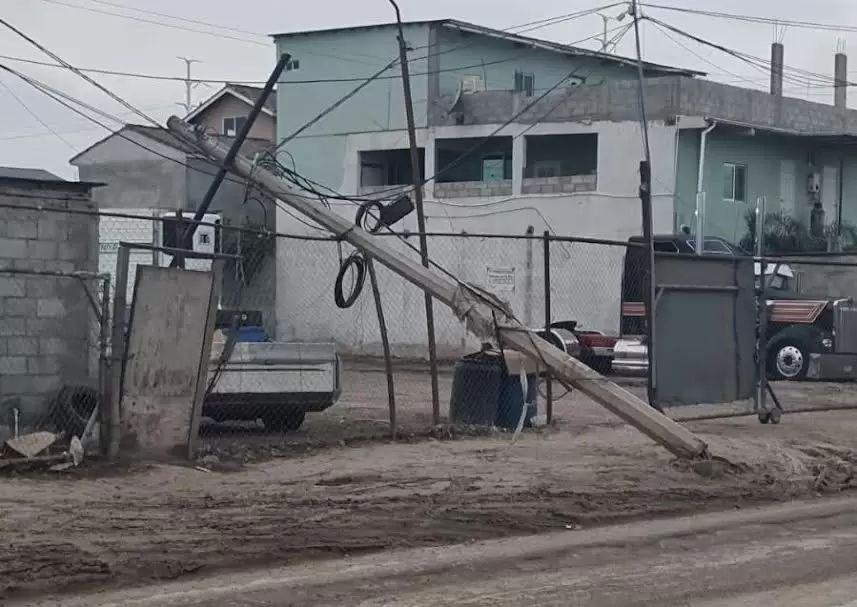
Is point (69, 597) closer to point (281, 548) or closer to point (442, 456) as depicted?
point (281, 548)

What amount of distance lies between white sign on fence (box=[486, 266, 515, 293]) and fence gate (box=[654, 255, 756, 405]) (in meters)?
14.9

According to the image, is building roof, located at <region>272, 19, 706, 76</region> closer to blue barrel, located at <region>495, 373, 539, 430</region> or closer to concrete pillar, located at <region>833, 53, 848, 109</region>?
concrete pillar, located at <region>833, 53, 848, 109</region>

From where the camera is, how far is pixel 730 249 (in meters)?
27.8

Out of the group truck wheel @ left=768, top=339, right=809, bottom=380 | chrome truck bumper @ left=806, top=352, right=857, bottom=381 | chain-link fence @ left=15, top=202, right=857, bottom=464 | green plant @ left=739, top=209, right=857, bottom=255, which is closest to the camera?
chain-link fence @ left=15, top=202, right=857, bottom=464

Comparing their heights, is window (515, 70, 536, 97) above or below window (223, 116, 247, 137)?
above

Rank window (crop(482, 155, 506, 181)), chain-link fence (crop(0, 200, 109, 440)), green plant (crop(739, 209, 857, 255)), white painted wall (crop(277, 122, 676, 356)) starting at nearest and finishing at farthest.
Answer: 1. chain-link fence (crop(0, 200, 109, 440))
2. white painted wall (crop(277, 122, 676, 356))
3. green plant (crop(739, 209, 857, 255))
4. window (crop(482, 155, 506, 181))

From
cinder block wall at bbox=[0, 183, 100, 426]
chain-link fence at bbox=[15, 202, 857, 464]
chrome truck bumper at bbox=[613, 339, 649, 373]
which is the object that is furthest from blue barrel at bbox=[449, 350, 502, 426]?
chrome truck bumper at bbox=[613, 339, 649, 373]

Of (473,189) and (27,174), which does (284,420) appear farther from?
(473,189)

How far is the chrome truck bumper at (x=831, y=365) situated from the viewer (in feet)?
76.5

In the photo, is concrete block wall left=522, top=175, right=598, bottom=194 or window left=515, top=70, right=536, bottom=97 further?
window left=515, top=70, right=536, bottom=97

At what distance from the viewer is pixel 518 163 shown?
1341 inches

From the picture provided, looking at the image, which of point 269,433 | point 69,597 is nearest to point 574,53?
point 269,433

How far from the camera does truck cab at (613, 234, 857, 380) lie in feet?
76.6

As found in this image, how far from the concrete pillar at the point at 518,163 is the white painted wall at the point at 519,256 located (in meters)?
0.04
